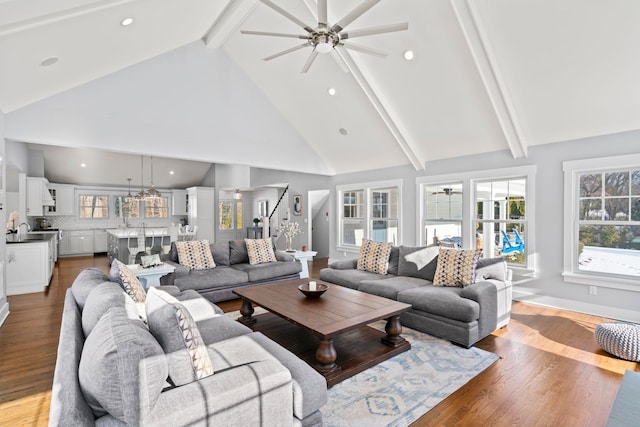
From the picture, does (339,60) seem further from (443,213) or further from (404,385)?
(404,385)

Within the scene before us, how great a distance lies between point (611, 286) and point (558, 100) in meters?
2.50

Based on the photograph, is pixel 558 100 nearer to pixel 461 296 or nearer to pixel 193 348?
pixel 461 296

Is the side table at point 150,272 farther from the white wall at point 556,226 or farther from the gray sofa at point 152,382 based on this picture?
the white wall at point 556,226

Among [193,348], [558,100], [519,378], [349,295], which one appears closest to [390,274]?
[349,295]

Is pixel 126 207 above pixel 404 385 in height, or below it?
above

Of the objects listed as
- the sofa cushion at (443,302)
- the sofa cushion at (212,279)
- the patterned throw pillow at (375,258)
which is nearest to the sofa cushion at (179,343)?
the sofa cushion at (443,302)

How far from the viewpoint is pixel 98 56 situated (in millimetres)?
3770

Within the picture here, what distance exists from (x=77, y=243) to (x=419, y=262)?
1039 centimetres

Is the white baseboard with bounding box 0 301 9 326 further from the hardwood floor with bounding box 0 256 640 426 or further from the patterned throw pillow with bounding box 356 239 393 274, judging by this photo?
the patterned throw pillow with bounding box 356 239 393 274

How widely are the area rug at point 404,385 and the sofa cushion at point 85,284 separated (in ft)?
5.89

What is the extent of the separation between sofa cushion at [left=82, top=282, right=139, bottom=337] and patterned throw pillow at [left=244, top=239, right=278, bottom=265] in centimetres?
337

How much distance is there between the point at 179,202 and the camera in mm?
11477

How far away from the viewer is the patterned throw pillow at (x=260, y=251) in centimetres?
538

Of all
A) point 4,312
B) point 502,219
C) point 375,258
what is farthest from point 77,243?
point 502,219
